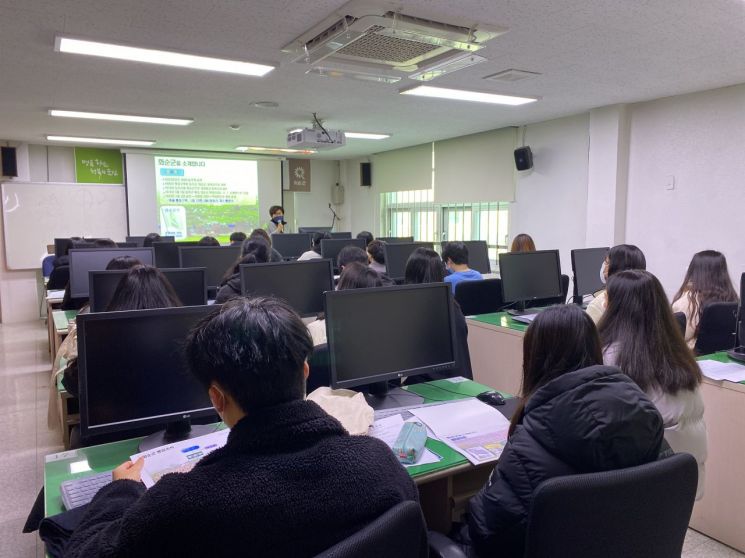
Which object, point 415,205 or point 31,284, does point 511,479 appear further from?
point 31,284

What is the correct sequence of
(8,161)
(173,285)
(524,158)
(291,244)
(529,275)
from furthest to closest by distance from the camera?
(8,161)
(291,244)
(524,158)
(529,275)
(173,285)

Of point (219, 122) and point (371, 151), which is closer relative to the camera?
point (219, 122)

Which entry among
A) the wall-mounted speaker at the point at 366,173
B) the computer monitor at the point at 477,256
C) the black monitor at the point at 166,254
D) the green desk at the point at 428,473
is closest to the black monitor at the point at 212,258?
the black monitor at the point at 166,254

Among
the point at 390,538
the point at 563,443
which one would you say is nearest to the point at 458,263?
the point at 563,443

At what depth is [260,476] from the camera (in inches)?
32.8

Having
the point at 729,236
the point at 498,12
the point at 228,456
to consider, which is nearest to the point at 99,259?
the point at 498,12

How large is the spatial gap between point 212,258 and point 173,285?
1425 mm

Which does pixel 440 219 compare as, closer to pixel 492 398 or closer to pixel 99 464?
pixel 492 398

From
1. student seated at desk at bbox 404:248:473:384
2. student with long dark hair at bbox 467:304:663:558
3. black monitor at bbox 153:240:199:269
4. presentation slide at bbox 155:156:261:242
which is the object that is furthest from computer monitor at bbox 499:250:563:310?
presentation slide at bbox 155:156:261:242

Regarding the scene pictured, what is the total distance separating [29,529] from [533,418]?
4.41ft

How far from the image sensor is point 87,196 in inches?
326

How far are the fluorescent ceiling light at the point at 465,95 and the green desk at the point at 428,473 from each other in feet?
10.8

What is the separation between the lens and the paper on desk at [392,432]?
5.24ft

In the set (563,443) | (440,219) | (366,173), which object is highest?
(366,173)
